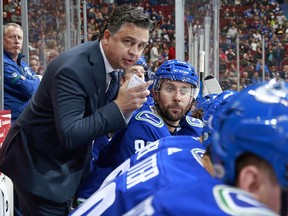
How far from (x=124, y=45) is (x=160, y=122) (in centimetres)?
38

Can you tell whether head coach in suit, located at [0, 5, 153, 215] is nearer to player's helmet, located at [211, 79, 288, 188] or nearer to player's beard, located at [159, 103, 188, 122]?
player's beard, located at [159, 103, 188, 122]

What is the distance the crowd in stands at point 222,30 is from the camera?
632 centimetres

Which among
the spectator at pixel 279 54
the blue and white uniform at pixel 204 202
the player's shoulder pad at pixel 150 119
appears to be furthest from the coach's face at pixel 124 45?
the spectator at pixel 279 54

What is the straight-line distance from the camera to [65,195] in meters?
2.53

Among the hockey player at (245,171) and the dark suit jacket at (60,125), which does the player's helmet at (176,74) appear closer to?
the dark suit jacket at (60,125)

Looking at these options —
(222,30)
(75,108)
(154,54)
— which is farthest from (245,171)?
(154,54)

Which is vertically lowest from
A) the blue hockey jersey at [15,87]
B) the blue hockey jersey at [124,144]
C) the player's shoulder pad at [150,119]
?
the blue hockey jersey at [15,87]

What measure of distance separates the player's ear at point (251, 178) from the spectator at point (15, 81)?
11.5 feet

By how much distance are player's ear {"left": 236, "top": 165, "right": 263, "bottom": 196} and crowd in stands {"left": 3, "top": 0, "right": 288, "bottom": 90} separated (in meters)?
1.62

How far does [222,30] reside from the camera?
9.52 meters

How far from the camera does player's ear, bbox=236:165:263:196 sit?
1.16 meters

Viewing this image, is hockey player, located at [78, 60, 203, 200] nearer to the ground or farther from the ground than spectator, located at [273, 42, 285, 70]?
farther from the ground

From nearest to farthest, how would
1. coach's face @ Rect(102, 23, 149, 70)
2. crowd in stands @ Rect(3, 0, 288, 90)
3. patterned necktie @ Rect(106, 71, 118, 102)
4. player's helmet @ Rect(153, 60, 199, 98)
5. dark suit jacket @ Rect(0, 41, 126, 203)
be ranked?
1. dark suit jacket @ Rect(0, 41, 126, 203)
2. coach's face @ Rect(102, 23, 149, 70)
3. patterned necktie @ Rect(106, 71, 118, 102)
4. player's helmet @ Rect(153, 60, 199, 98)
5. crowd in stands @ Rect(3, 0, 288, 90)

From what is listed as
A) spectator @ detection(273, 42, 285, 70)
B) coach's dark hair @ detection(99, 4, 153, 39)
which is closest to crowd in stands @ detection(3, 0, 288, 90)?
spectator @ detection(273, 42, 285, 70)
